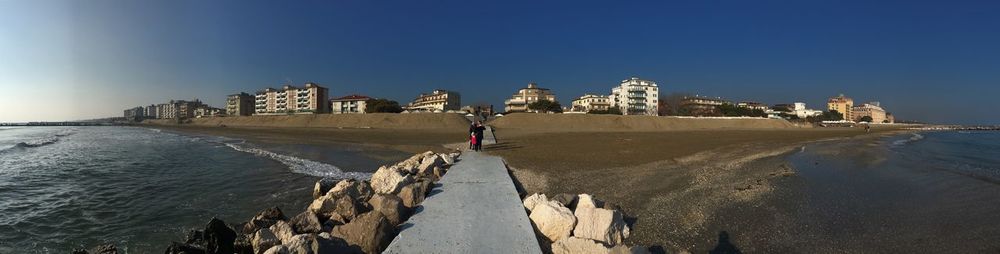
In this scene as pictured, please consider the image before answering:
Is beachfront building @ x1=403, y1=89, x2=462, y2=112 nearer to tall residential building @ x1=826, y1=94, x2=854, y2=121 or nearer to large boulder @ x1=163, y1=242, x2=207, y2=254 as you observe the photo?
large boulder @ x1=163, y1=242, x2=207, y2=254

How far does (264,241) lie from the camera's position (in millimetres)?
5461

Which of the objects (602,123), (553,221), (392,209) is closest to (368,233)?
(392,209)

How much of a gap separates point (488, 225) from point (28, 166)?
881 inches

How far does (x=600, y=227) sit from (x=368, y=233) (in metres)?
2.75

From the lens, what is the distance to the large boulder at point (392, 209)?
19.2ft

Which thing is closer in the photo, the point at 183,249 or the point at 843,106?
the point at 183,249

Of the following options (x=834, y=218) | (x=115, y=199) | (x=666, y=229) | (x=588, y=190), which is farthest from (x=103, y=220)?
(x=834, y=218)

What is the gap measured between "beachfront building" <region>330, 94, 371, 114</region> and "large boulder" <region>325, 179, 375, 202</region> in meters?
101

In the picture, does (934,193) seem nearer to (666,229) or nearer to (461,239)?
(666,229)

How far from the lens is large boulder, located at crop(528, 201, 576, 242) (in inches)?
215

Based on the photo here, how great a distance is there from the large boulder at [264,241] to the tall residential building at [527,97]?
96534mm

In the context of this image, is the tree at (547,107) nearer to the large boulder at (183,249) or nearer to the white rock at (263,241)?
the white rock at (263,241)

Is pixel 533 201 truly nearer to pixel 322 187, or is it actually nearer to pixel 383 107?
pixel 322 187

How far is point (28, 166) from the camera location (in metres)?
17.6
